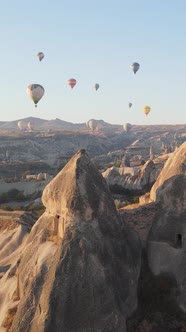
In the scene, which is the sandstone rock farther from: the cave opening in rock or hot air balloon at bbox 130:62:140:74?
hot air balloon at bbox 130:62:140:74

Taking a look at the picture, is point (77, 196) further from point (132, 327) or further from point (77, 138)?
point (77, 138)

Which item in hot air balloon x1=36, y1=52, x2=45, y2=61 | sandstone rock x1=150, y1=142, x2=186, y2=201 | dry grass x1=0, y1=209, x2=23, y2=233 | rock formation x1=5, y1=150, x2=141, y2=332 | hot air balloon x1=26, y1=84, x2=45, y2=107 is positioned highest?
hot air balloon x1=36, y1=52, x2=45, y2=61

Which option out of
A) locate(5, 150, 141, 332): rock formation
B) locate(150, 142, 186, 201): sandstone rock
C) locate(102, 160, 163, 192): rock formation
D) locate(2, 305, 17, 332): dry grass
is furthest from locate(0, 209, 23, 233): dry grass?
locate(102, 160, 163, 192): rock formation

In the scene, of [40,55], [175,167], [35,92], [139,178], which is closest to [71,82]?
[40,55]

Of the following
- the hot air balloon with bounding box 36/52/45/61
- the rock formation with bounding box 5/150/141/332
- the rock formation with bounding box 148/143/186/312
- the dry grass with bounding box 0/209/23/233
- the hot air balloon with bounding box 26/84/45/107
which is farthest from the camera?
the hot air balloon with bounding box 36/52/45/61

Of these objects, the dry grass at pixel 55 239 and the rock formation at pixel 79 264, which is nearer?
the rock formation at pixel 79 264

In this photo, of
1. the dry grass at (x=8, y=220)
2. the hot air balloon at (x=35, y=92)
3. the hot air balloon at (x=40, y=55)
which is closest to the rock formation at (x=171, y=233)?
the dry grass at (x=8, y=220)

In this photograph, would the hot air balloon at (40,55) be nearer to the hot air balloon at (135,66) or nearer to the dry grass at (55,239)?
the hot air balloon at (135,66)
